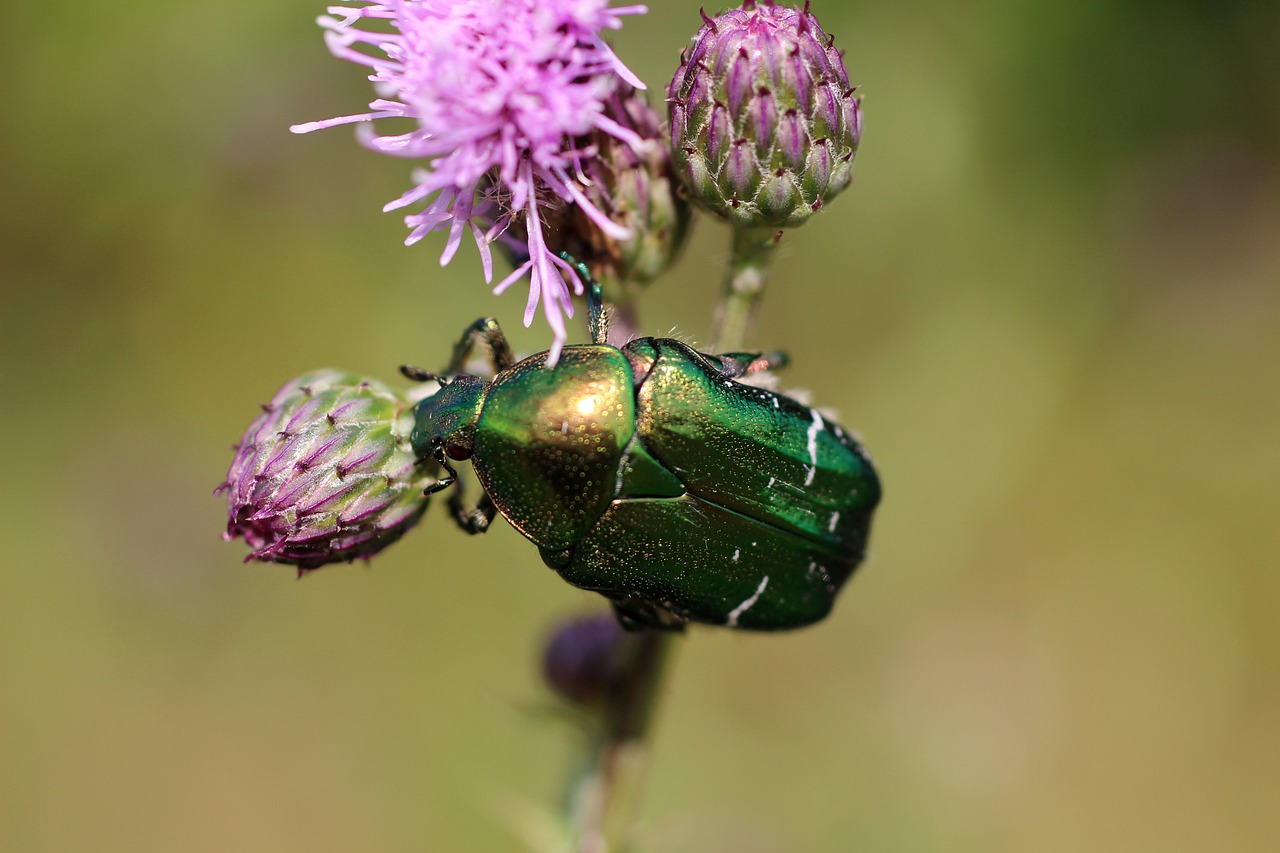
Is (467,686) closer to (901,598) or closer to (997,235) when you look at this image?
(901,598)

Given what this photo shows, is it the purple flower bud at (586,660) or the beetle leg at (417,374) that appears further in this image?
the purple flower bud at (586,660)

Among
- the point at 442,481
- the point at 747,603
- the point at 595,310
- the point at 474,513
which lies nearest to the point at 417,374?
the point at 442,481

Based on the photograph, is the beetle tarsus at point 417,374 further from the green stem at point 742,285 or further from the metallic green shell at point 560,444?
the green stem at point 742,285

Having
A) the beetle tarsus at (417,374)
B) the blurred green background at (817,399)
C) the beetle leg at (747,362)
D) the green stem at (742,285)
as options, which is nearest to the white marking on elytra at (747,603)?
the beetle leg at (747,362)

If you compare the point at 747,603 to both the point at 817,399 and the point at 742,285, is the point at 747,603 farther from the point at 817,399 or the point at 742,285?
the point at 817,399

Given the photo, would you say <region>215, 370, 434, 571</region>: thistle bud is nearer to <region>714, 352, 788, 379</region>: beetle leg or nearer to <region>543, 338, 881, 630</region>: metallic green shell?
<region>543, 338, 881, 630</region>: metallic green shell

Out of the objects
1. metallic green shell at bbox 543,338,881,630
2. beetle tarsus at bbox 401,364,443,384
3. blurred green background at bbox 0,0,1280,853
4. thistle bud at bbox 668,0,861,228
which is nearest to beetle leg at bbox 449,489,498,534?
metallic green shell at bbox 543,338,881,630

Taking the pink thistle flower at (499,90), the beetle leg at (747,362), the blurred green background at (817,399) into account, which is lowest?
the blurred green background at (817,399)

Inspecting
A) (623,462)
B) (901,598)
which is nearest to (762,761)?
(901,598)
